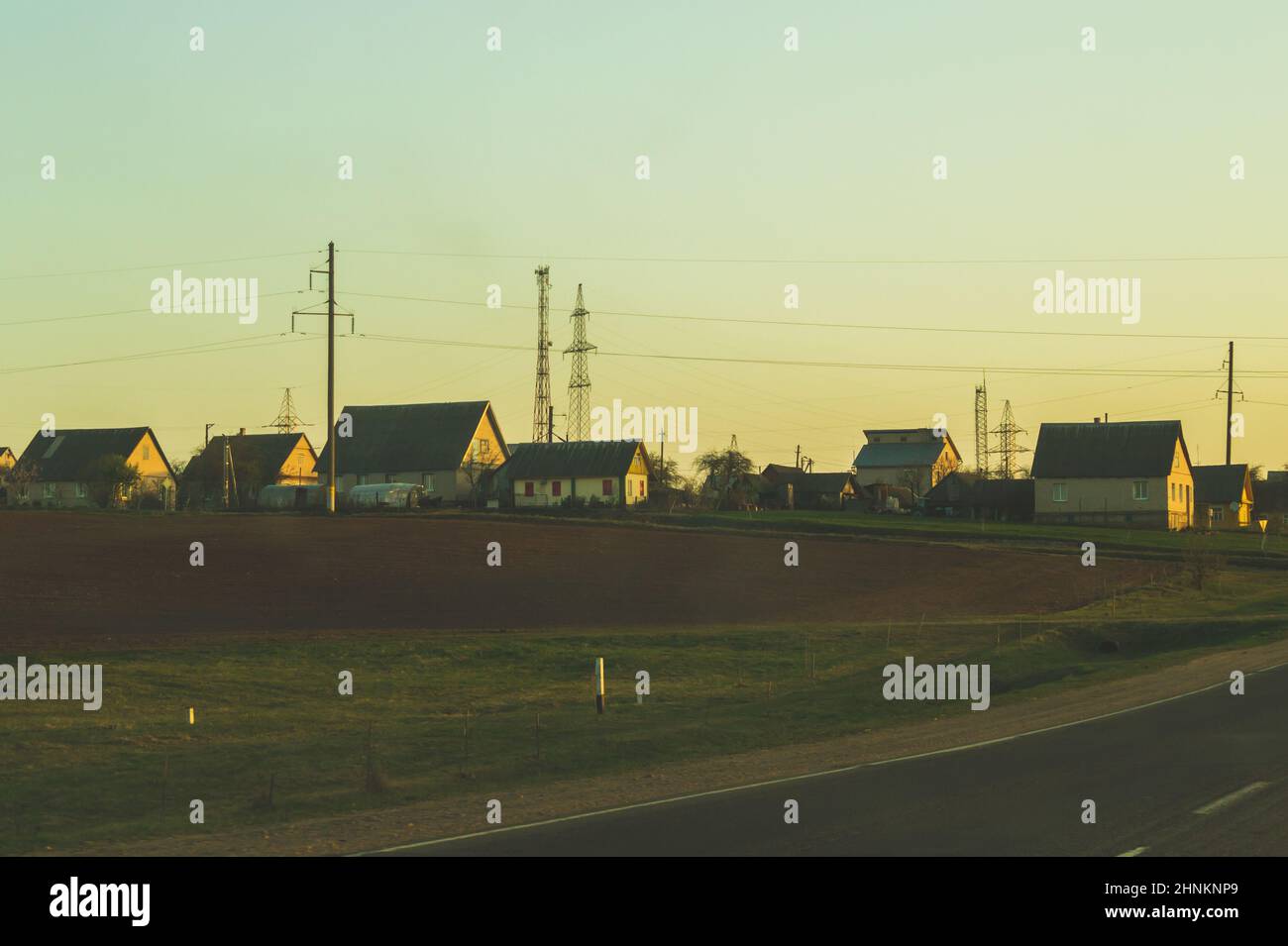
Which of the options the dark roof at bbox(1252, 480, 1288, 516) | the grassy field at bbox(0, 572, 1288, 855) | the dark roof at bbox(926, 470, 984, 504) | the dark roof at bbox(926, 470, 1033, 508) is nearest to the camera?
the grassy field at bbox(0, 572, 1288, 855)

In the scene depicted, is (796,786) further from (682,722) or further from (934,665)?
(934,665)

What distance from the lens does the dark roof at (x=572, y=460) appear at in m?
105

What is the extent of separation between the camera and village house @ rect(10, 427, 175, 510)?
376ft

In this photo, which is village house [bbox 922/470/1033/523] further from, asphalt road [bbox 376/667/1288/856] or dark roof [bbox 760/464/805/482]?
asphalt road [bbox 376/667/1288/856]

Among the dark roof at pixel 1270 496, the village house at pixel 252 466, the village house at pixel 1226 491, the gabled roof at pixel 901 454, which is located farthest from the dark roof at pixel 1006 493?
→ the village house at pixel 252 466

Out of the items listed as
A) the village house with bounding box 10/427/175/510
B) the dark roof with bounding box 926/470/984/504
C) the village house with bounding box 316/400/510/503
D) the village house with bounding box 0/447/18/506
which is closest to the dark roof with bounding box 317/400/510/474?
the village house with bounding box 316/400/510/503

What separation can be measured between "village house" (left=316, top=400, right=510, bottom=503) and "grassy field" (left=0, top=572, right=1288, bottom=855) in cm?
7215

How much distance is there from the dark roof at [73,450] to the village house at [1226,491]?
3701 inches

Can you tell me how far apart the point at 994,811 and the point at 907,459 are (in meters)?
128

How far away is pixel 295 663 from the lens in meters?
31.5

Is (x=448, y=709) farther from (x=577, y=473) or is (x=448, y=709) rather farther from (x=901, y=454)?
(x=901, y=454)
